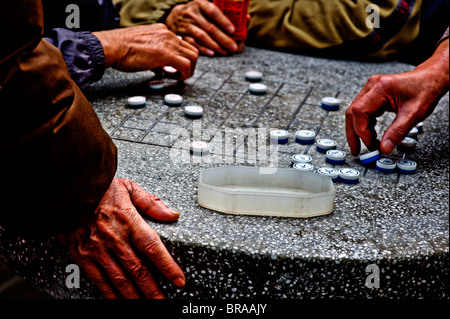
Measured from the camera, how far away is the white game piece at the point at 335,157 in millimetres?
1452

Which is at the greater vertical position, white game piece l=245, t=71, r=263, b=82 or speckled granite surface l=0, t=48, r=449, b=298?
speckled granite surface l=0, t=48, r=449, b=298

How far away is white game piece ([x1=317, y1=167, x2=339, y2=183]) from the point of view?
1.36 metres

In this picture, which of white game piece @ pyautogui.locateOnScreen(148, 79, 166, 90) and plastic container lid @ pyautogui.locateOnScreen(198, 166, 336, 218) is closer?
plastic container lid @ pyautogui.locateOnScreen(198, 166, 336, 218)

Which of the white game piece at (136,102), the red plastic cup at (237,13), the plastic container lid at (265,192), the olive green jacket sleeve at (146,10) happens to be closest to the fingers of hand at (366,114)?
the plastic container lid at (265,192)

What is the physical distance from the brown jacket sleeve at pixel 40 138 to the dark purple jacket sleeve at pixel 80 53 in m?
0.67

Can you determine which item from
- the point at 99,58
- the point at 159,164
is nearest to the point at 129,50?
the point at 99,58

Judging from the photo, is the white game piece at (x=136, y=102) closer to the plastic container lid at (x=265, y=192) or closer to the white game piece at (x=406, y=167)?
the plastic container lid at (x=265, y=192)

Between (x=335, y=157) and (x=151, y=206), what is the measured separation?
1.92ft

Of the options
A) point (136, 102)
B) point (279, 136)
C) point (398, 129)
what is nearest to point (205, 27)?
point (136, 102)

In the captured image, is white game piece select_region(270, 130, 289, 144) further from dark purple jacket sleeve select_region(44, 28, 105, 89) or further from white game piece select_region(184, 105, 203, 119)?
dark purple jacket sleeve select_region(44, 28, 105, 89)

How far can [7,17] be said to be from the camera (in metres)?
0.91

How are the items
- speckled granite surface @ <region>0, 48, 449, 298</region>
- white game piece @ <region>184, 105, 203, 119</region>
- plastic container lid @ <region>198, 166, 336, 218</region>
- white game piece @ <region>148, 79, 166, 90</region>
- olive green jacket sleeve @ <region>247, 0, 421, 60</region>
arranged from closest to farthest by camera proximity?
speckled granite surface @ <region>0, 48, 449, 298</region> → plastic container lid @ <region>198, 166, 336, 218</region> → white game piece @ <region>184, 105, 203, 119</region> → white game piece @ <region>148, 79, 166, 90</region> → olive green jacket sleeve @ <region>247, 0, 421, 60</region>

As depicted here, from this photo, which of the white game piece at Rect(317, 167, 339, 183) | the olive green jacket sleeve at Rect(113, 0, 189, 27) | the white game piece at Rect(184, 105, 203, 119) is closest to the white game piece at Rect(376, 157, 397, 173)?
the white game piece at Rect(317, 167, 339, 183)

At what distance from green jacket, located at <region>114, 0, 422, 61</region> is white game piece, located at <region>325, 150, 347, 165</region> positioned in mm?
971
